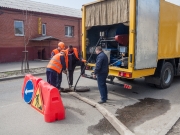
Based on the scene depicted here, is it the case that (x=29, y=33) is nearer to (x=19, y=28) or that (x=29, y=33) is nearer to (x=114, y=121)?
(x=19, y=28)

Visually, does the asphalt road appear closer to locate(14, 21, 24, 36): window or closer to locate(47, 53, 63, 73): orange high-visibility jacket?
locate(47, 53, 63, 73): orange high-visibility jacket

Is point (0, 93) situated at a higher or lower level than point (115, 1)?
lower

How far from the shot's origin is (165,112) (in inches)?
205

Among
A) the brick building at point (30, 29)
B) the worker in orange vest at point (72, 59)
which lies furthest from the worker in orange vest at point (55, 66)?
the brick building at point (30, 29)

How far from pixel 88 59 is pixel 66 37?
15.1m

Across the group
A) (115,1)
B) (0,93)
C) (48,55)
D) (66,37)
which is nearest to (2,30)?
(48,55)

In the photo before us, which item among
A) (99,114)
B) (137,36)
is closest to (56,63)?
(99,114)

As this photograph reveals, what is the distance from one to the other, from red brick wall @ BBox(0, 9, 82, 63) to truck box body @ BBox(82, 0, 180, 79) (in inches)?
442

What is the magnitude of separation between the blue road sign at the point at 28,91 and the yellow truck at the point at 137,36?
2.49 m

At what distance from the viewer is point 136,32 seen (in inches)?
222

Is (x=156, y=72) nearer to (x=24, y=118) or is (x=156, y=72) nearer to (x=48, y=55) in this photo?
(x=24, y=118)

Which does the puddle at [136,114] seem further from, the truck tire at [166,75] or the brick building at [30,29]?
the brick building at [30,29]

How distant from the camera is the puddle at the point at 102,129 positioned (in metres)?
4.02

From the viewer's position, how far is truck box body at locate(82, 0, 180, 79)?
5.71 m
